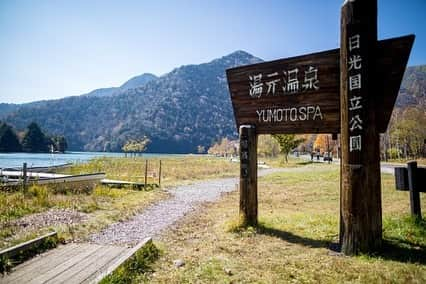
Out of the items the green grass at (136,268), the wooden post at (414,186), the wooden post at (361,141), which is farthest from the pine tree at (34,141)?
the wooden post at (414,186)

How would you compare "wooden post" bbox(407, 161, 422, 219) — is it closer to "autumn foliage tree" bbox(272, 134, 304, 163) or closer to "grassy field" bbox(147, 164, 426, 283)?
"grassy field" bbox(147, 164, 426, 283)

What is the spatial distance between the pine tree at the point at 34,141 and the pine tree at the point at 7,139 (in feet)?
10.6

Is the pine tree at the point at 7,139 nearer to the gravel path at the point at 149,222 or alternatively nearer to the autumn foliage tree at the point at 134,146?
the autumn foliage tree at the point at 134,146

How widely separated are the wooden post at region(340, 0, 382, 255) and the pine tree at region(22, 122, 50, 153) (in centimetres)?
12443


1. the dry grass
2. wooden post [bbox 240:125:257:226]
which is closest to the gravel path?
wooden post [bbox 240:125:257:226]

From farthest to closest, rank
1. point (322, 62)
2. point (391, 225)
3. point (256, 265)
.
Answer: point (391, 225)
point (322, 62)
point (256, 265)

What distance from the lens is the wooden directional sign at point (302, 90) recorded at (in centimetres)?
476

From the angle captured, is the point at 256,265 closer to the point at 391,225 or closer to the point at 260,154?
the point at 391,225

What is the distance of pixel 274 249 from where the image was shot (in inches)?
197

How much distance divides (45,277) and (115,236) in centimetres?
257

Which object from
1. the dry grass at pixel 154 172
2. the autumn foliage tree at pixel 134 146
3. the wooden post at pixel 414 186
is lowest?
the dry grass at pixel 154 172

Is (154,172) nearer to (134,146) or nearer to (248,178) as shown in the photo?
(248,178)

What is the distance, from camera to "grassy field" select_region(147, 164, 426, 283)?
3766mm

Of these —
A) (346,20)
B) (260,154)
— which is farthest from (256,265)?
(260,154)
